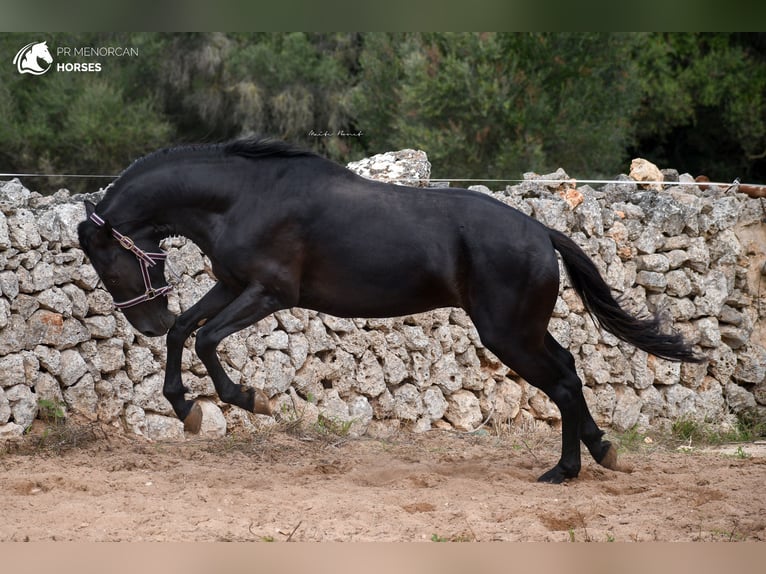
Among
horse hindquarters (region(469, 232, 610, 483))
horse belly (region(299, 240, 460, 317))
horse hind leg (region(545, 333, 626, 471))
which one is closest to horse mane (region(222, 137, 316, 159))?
horse belly (region(299, 240, 460, 317))

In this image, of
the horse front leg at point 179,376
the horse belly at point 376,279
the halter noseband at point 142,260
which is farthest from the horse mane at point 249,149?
the horse front leg at point 179,376

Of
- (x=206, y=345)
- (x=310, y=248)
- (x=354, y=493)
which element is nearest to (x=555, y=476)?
(x=354, y=493)

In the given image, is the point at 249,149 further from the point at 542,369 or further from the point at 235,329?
the point at 542,369

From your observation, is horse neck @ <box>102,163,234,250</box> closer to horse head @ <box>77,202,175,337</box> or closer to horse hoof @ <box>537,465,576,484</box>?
horse head @ <box>77,202,175,337</box>

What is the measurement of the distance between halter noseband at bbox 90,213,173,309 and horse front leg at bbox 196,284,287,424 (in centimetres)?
44

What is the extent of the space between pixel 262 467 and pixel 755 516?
10.2 feet

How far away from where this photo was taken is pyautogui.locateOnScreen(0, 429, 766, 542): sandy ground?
15.7 feet

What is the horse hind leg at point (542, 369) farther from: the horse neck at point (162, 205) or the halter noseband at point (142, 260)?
the halter noseband at point (142, 260)

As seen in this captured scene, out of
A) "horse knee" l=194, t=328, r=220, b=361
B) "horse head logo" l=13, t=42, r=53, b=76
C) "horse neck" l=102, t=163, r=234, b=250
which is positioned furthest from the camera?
"horse head logo" l=13, t=42, r=53, b=76

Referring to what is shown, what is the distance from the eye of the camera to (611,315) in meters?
6.31

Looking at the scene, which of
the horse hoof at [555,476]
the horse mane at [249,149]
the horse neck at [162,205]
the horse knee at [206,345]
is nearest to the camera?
the horse knee at [206,345]

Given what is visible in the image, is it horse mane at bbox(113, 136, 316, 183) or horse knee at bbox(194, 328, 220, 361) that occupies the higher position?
horse mane at bbox(113, 136, 316, 183)

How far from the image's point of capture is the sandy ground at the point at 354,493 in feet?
15.7

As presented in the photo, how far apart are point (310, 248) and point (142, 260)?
1.00m
